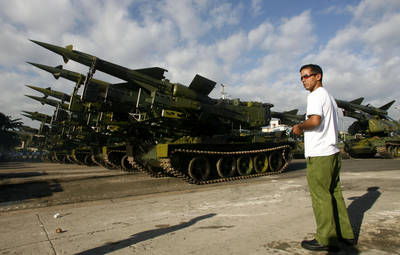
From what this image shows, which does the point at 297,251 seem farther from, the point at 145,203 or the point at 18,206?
the point at 18,206

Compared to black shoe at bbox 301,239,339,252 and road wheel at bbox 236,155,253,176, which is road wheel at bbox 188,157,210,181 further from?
black shoe at bbox 301,239,339,252

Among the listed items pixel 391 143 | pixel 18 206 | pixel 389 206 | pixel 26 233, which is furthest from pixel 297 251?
pixel 391 143

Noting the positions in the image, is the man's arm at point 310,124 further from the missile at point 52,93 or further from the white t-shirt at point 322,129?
the missile at point 52,93

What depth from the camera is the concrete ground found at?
280 cm

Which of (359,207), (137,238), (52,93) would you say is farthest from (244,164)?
(52,93)

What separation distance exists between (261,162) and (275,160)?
0.92 meters

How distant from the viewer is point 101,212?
4.87 m

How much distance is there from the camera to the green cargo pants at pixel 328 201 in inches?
101

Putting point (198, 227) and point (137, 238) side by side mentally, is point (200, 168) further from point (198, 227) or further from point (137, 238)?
point (137, 238)

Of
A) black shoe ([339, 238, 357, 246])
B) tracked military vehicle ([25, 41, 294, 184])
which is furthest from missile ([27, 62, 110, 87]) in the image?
black shoe ([339, 238, 357, 246])

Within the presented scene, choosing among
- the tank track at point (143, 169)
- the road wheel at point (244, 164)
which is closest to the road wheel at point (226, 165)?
the road wheel at point (244, 164)

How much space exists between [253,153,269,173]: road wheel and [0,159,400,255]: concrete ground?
5.69 metres

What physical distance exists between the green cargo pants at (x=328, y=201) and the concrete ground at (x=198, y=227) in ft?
0.73

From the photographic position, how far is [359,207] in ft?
13.8
